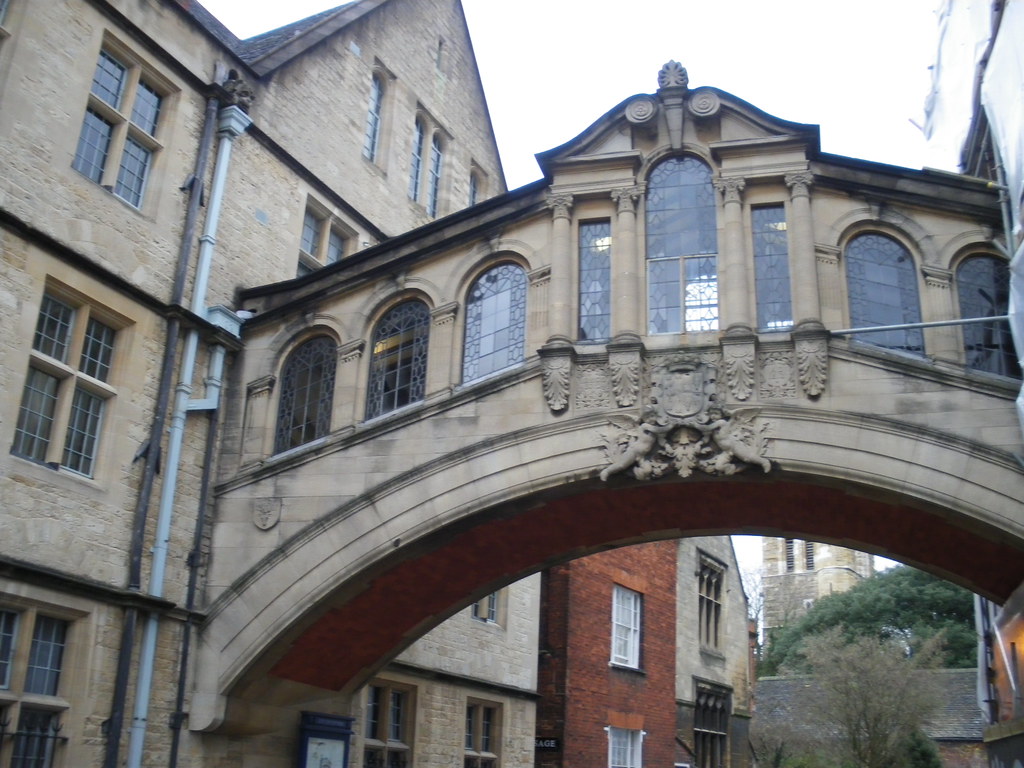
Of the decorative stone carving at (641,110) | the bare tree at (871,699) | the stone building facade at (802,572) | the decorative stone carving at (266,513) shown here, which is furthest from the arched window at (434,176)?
the stone building facade at (802,572)

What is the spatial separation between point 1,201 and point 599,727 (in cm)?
1540

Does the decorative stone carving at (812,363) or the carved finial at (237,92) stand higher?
the carved finial at (237,92)

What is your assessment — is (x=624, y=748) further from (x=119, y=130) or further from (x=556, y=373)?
(x=119, y=130)

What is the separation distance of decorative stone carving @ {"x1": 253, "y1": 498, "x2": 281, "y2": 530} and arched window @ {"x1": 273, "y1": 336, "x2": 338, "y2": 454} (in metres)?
0.80

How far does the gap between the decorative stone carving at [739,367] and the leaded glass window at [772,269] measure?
1.69 feet

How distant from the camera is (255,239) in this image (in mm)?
15125

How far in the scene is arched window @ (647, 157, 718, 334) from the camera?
488 inches

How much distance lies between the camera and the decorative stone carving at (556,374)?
12.1 metres

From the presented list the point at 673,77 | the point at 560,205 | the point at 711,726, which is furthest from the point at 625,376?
the point at 711,726

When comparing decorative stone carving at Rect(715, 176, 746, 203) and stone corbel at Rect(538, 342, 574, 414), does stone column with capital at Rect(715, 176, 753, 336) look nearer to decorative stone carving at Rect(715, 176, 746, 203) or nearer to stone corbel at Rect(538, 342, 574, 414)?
decorative stone carving at Rect(715, 176, 746, 203)

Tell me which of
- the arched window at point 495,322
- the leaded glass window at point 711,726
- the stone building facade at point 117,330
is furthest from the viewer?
the leaded glass window at point 711,726

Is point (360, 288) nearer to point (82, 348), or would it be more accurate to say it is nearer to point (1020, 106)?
point (82, 348)

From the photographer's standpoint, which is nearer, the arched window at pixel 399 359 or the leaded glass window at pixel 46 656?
the leaded glass window at pixel 46 656

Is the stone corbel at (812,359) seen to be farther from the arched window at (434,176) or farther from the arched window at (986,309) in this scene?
the arched window at (434,176)
